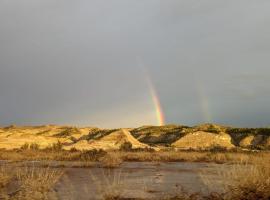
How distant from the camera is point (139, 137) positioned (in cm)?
11062

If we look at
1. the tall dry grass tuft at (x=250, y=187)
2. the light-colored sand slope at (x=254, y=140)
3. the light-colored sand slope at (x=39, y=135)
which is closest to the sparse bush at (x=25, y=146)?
the light-colored sand slope at (x=39, y=135)

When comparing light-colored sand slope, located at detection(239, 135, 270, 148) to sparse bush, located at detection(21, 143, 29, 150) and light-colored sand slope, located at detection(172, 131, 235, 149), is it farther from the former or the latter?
sparse bush, located at detection(21, 143, 29, 150)

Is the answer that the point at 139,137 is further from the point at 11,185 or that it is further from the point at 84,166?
the point at 11,185

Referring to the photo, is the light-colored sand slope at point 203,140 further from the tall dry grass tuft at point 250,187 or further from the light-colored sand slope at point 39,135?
the tall dry grass tuft at point 250,187

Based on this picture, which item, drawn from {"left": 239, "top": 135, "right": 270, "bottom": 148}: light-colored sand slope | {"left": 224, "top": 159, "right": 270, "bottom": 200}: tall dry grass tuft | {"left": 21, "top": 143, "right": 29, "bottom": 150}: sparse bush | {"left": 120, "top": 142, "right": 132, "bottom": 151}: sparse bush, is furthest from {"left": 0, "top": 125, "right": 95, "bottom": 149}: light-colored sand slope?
{"left": 224, "top": 159, "right": 270, "bottom": 200}: tall dry grass tuft

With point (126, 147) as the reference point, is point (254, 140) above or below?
above

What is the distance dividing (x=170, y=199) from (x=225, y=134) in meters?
81.7

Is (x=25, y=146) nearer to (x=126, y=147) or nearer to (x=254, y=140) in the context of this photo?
(x=126, y=147)

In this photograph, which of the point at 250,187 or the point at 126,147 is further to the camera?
the point at 126,147

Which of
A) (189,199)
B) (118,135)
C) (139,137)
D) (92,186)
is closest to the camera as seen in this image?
(189,199)

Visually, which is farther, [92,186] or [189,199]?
[92,186]

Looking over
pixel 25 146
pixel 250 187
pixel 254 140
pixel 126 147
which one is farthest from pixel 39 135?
pixel 250 187

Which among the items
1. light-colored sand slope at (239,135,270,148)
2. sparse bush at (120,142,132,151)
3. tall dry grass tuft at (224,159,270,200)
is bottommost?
tall dry grass tuft at (224,159,270,200)

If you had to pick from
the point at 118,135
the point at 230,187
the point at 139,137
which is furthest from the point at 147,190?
the point at 139,137
